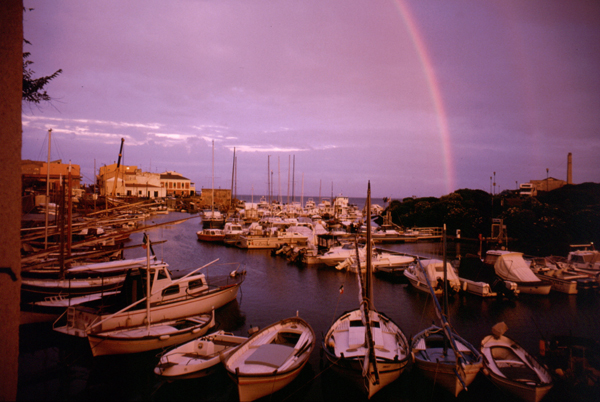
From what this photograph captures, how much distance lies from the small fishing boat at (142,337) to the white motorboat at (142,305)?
14.2 inches

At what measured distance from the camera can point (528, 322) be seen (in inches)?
618

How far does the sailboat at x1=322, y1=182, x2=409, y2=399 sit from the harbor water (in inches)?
46.4

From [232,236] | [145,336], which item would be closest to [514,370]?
[145,336]

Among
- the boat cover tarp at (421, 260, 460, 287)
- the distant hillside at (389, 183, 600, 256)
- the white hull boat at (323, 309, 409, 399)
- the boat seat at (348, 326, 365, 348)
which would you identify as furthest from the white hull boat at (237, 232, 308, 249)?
the boat seat at (348, 326, 365, 348)

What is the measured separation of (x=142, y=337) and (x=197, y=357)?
2.12 m

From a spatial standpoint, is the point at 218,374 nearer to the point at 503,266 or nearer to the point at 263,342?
the point at 263,342

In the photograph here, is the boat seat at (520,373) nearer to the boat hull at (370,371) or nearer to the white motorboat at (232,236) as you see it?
the boat hull at (370,371)

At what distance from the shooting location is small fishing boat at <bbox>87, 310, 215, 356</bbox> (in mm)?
10555

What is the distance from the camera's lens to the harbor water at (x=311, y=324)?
962 centimetres

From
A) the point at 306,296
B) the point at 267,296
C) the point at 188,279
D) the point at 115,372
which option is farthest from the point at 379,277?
the point at 115,372

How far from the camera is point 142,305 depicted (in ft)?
40.3

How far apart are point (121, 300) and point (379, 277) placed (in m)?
17.7

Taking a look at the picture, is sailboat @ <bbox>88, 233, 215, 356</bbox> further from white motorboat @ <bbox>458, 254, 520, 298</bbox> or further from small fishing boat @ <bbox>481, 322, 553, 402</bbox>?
white motorboat @ <bbox>458, 254, 520, 298</bbox>

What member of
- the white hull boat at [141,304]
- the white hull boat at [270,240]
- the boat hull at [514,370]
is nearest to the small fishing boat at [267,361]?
the white hull boat at [141,304]
